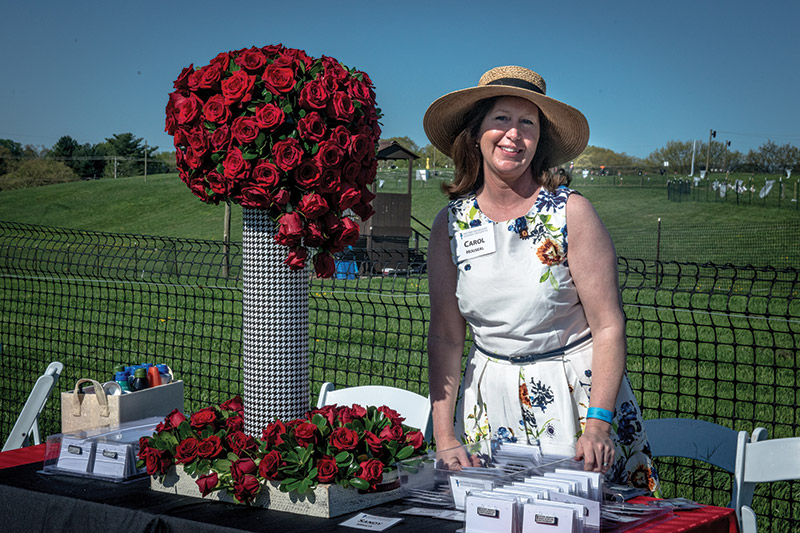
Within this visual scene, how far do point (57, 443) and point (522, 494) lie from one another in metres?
1.57

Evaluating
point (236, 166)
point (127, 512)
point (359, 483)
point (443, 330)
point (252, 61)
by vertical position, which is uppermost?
point (252, 61)

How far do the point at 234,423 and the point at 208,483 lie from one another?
11.7 inches

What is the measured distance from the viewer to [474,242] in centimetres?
278

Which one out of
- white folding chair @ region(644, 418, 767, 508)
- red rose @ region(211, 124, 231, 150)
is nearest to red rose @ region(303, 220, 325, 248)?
red rose @ region(211, 124, 231, 150)

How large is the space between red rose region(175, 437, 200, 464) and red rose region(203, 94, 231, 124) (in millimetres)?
921

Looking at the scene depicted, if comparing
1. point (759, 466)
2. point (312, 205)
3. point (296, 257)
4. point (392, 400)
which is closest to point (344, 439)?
point (296, 257)

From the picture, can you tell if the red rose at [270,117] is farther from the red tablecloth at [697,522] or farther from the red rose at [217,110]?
the red tablecloth at [697,522]

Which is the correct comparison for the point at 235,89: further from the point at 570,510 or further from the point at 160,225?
the point at 160,225

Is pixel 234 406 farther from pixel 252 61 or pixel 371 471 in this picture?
pixel 252 61

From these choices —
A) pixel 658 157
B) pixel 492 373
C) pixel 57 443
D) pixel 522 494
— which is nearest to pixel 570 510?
pixel 522 494

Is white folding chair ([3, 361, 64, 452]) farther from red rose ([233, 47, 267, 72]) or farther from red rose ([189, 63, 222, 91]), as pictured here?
red rose ([233, 47, 267, 72])

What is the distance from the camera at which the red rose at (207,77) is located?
2.42 meters

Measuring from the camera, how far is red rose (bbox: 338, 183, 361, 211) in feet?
8.00

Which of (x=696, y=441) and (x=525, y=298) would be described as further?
(x=696, y=441)
